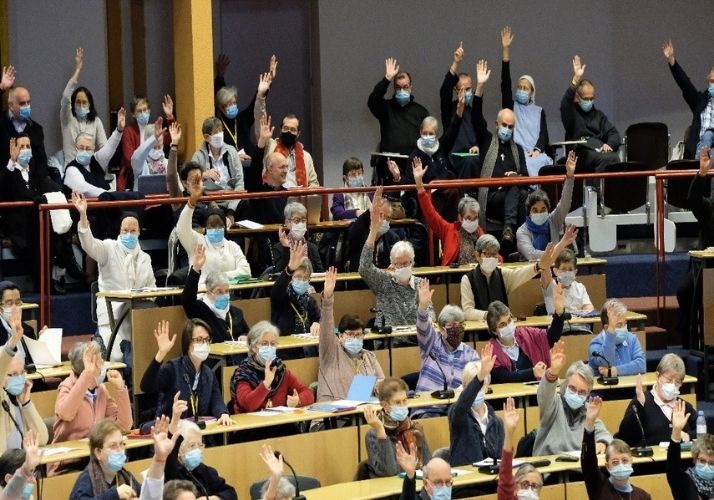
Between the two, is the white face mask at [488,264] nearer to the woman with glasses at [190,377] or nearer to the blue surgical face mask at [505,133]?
the blue surgical face mask at [505,133]

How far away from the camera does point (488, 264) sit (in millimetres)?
11422

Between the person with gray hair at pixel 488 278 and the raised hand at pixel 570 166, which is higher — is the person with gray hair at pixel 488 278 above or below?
below

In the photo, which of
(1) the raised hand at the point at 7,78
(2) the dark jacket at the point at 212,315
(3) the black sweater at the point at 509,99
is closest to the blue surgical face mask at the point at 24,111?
(1) the raised hand at the point at 7,78

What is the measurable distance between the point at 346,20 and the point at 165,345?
20.6 feet

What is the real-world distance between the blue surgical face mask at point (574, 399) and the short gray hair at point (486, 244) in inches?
69.6

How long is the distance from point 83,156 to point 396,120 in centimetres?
299

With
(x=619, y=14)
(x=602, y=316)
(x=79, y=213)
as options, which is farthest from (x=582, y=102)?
(x=79, y=213)

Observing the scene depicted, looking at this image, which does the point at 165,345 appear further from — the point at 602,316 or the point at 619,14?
the point at 619,14

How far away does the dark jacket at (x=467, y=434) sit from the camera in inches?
374

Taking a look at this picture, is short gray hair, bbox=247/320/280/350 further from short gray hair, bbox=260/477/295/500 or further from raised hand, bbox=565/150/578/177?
raised hand, bbox=565/150/578/177

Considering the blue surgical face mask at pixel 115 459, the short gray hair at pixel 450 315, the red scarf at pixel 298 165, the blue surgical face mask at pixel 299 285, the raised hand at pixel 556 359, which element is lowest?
the blue surgical face mask at pixel 115 459

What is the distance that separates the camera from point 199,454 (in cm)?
878

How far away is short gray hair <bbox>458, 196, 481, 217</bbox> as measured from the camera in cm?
1185

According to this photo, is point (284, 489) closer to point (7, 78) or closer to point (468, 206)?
point (468, 206)
